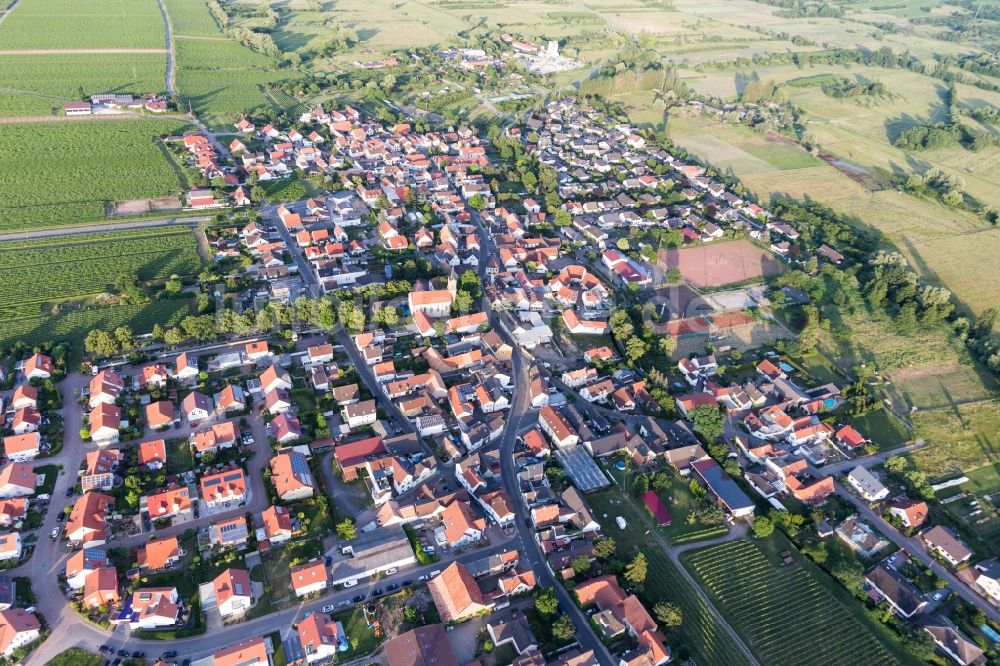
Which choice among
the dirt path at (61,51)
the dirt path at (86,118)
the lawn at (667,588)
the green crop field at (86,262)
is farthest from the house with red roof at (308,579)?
the dirt path at (61,51)

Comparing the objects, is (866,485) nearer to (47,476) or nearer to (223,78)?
(47,476)

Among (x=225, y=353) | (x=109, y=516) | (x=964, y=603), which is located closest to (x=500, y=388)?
(x=225, y=353)

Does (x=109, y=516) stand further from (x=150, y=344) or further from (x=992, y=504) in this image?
(x=992, y=504)

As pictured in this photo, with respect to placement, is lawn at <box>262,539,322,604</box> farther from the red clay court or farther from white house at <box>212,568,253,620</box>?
the red clay court

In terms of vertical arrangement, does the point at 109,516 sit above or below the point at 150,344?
below

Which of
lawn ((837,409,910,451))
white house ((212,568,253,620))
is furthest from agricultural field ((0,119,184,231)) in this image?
lawn ((837,409,910,451))

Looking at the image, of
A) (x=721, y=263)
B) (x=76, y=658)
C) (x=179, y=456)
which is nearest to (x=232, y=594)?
(x=76, y=658)
